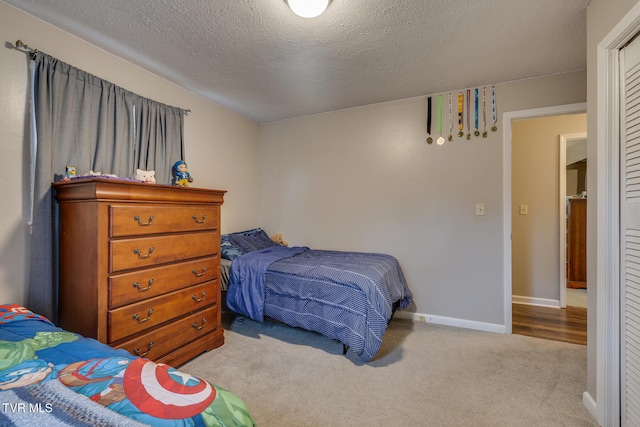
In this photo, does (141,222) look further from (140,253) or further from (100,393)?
(100,393)

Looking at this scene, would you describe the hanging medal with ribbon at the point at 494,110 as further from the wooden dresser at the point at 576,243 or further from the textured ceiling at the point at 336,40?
the wooden dresser at the point at 576,243

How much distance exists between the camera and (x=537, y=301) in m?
3.50

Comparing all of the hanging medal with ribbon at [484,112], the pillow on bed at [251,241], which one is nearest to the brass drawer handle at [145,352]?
the pillow on bed at [251,241]

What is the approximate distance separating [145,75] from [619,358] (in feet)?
12.7

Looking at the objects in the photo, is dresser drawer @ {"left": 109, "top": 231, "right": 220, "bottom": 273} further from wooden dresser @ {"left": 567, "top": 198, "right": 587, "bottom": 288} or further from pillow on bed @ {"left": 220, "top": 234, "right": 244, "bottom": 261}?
wooden dresser @ {"left": 567, "top": 198, "right": 587, "bottom": 288}

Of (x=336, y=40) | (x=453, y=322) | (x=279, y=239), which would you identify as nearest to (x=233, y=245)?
(x=279, y=239)

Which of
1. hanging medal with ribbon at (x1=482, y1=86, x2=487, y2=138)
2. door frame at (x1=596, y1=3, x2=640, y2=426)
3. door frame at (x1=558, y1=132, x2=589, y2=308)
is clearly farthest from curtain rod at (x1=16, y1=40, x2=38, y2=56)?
door frame at (x1=558, y1=132, x2=589, y2=308)

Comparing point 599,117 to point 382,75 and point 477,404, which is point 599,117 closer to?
point 382,75

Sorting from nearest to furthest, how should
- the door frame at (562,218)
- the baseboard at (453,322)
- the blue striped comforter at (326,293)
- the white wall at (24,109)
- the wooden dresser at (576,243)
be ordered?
1. the white wall at (24,109)
2. the blue striped comforter at (326,293)
3. the baseboard at (453,322)
4. the door frame at (562,218)
5. the wooden dresser at (576,243)

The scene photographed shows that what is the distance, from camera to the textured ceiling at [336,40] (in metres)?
1.71

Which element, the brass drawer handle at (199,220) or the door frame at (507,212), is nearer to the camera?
the brass drawer handle at (199,220)

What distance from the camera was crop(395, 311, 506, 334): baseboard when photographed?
273 centimetres

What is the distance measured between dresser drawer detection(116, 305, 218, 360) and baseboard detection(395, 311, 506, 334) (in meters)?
2.02

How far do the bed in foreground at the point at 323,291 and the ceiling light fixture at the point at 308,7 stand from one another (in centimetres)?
183
